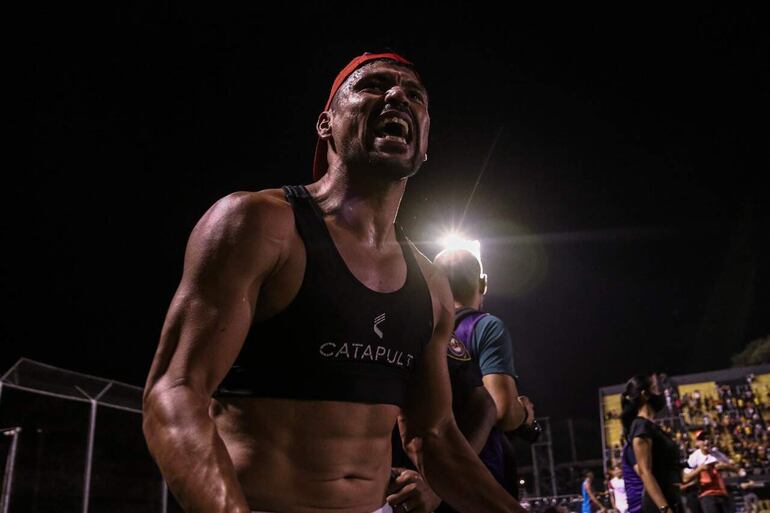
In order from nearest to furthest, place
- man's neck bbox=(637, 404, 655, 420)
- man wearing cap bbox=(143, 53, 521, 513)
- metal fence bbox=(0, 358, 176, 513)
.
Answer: man wearing cap bbox=(143, 53, 521, 513) < man's neck bbox=(637, 404, 655, 420) < metal fence bbox=(0, 358, 176, 513)

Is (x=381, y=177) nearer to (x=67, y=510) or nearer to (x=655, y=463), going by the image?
(x=655, y=463)

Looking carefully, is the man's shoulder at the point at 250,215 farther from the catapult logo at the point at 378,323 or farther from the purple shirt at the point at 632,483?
the purple shirt at the point at 632,483

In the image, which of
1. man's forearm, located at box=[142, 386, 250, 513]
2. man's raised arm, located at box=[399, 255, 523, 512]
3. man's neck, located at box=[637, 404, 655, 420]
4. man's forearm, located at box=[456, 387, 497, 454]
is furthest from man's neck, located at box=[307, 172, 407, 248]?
man's neck, located at box=[637, 404, 655, 420]

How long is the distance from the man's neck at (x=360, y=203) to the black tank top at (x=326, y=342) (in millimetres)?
168

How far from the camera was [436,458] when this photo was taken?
2289 mm

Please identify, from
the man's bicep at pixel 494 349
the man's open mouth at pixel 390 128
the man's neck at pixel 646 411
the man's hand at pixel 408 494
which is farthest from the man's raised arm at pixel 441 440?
the man's neck at pixel 646 411

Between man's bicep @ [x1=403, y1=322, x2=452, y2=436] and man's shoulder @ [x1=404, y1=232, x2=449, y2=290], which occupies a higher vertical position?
man's shoulder @ [x1=404, y1=232, x2=449, y2=290]

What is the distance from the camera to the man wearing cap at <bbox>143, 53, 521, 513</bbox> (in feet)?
5.01

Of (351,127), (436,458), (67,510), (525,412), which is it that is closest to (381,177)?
(351,127)

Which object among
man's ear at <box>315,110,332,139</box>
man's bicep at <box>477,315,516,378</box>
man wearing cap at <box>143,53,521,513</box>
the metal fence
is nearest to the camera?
man wearing cap at <box>143,53,521,513</box>

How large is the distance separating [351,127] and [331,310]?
0.80m

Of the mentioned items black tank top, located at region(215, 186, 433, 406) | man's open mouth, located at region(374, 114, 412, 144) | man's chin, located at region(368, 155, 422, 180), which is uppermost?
man's open mouth, located at region(374, 114, 412, 144)

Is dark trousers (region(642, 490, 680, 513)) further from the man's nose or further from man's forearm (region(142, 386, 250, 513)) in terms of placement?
man's forearm (region(142, 386, 250, 513))

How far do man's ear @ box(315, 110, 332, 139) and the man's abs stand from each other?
3.83ft
